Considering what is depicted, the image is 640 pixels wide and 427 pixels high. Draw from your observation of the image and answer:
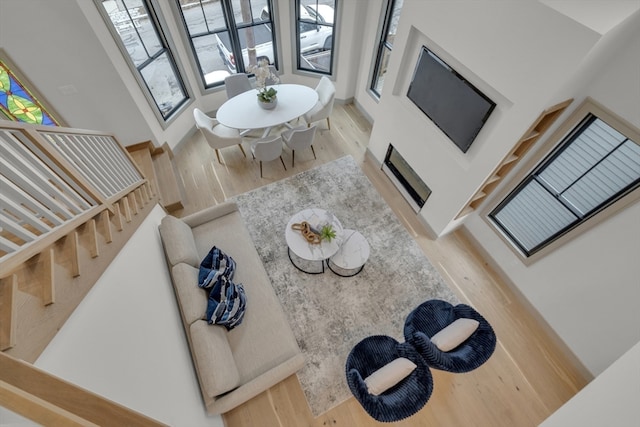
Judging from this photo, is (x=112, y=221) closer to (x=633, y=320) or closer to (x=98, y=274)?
(x=98, y=274)

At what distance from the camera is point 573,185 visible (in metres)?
2.54

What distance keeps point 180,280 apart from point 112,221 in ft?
2.38

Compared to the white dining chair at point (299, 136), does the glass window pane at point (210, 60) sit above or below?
above

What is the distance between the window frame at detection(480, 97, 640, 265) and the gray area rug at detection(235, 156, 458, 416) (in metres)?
Answer: 0.92

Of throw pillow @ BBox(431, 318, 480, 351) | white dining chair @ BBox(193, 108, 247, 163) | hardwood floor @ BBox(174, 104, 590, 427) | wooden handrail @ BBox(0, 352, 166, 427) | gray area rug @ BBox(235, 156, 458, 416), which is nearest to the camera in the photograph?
wooden handrail @ BBox(0, 352, 166, 427)

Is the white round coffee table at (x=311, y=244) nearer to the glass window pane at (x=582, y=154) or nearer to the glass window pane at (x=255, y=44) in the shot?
the glass window pane at (x=582, y=154)

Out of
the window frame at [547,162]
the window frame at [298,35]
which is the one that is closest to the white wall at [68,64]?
the window frame at [298,35]

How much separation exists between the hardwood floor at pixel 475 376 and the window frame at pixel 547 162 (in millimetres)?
603

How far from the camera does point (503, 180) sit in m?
2.97

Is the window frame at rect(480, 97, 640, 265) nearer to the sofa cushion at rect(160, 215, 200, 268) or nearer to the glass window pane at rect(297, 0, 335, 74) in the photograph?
the sofa cushion at rect(160, 215, 200, 268)

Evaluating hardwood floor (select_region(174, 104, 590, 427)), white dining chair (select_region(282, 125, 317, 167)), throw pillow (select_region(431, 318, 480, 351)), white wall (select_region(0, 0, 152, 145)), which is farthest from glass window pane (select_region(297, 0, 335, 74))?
throw pillow (select_region(431, 318, 480, 351))

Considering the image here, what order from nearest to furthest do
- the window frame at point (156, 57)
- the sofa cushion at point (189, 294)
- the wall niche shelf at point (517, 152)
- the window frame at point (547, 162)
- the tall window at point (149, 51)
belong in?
the window frame at point (547, 162) → the wall niche shelf at point (517, 152) → the sofa cushion at point (189, 294) → the window frame at point (156, 57) → the tall window at point (149, 51)

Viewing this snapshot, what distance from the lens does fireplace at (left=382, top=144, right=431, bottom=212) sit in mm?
3854

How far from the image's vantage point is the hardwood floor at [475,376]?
269 centimetres
